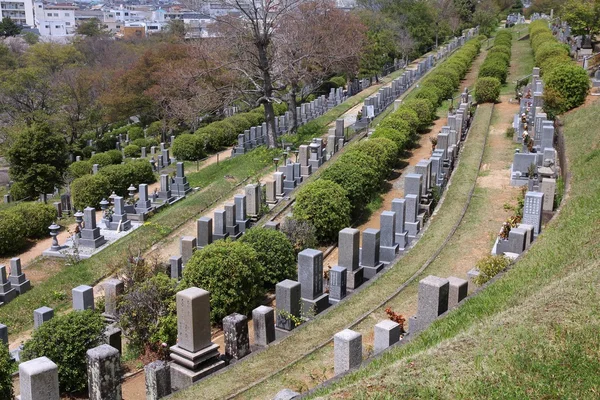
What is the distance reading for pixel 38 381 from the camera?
26.1 feet

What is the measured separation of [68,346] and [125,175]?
16011 millimetres

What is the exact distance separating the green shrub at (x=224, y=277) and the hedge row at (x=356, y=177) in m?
3.71

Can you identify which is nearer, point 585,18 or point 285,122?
point 285,122

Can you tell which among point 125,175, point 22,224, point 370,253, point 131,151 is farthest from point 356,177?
point 131,151

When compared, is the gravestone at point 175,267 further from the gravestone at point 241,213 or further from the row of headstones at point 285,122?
the row of headstones at point 285,122

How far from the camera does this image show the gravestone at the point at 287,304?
36.6 ft

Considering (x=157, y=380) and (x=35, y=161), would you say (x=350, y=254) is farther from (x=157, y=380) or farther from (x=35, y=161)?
(x=35, y=161)

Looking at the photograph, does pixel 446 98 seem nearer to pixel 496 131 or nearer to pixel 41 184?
pixel 496 131

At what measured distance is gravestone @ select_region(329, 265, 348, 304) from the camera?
40.9 feet

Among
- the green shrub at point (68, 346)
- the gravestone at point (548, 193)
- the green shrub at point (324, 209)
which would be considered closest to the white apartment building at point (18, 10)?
the green shrub at point (324, 209)

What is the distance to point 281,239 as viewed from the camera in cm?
1366

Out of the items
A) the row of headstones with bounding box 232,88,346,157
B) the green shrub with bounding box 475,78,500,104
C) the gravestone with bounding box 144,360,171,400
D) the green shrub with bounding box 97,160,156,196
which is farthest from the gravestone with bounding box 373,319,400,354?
the green shrub with bounding box 475,78,500,104

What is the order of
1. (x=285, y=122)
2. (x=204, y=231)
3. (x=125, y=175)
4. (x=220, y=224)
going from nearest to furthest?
(x=204, y=231)
(x=220, y=224)
(x=125, y=175)
(x=285, y=122)

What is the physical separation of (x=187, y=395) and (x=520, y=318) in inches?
181
